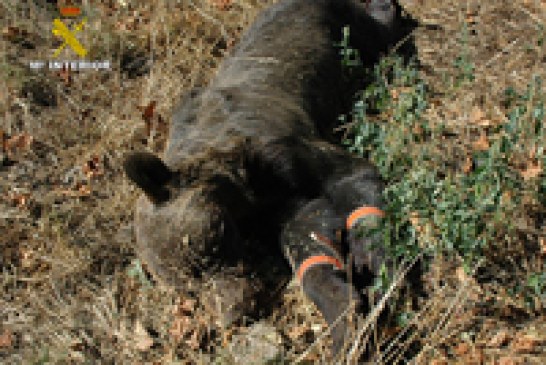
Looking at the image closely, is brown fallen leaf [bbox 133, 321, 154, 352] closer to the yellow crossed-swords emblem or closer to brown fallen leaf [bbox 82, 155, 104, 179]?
brown fallen leaf [bbox 82, 155, 104, 179]

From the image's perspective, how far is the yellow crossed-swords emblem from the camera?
6012mm

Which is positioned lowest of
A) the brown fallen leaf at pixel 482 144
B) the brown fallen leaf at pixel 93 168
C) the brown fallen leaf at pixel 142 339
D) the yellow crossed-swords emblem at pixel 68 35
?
the brown fallen leaf at pixel 142 339

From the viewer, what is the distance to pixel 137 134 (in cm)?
522

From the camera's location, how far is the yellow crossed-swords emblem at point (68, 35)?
19.7ft

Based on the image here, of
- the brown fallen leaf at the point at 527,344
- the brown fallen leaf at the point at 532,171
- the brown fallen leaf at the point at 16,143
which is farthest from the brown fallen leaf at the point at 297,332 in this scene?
the brown fallen leaf at the point at 16,143

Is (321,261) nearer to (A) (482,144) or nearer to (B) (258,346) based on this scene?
(B) (258,346)

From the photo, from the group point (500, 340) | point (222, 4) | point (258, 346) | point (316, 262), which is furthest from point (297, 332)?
point (222, 4)

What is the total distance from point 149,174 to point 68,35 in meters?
3.32

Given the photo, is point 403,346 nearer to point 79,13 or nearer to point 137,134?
point 137,134

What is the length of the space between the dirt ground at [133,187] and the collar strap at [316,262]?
23cm

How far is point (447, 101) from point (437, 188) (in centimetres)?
149

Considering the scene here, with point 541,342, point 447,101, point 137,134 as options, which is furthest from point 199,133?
point 541,342

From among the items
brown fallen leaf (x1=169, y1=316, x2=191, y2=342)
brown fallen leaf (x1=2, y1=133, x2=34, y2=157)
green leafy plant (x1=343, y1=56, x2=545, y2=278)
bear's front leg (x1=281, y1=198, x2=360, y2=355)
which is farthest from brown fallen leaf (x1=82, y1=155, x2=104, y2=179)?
green leafy plant (x1=343, y1=56, x2=545, y2=278)

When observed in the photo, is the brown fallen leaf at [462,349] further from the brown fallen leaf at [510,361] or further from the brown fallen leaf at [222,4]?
the brown fallen leaf at [222,4]
